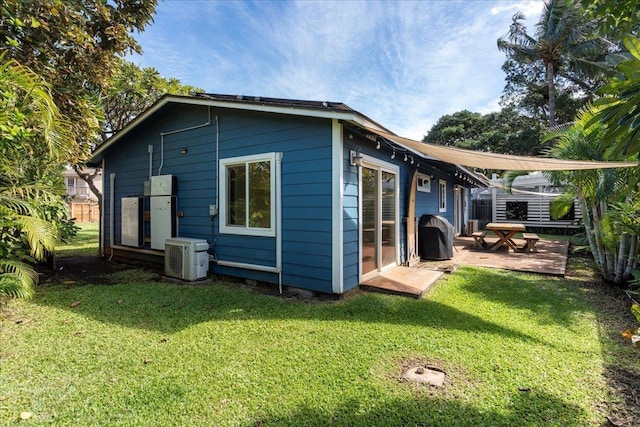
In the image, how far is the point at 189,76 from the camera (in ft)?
45.9

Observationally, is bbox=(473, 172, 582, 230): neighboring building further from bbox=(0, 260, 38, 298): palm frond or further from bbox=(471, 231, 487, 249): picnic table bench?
bbox=(0, 260, 38, 298): palm frond

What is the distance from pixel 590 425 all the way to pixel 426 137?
30.3 metres

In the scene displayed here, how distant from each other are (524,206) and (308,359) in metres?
18.3

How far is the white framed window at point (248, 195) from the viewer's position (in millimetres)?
5316

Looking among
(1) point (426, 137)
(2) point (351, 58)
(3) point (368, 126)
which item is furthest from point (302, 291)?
(1) point (426, 137)

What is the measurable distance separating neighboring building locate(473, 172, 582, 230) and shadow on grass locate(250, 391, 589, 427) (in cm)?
1537

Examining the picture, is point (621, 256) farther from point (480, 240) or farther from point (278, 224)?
point (278, 224)

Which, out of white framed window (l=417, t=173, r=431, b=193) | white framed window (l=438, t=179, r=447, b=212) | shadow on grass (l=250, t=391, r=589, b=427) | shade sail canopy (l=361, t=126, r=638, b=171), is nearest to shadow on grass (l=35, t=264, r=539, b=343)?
shadow on grass (l=250, t=391, r=589, b=427)

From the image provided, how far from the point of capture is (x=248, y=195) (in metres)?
5.60

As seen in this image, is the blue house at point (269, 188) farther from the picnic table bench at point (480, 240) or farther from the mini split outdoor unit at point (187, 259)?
the picnic table bench at point (480, 240)

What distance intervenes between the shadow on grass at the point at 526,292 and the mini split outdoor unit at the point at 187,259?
15.6ft

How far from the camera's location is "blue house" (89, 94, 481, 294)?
4.74 meters

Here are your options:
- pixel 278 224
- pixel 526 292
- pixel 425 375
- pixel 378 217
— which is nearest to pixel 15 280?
pixel 278 224

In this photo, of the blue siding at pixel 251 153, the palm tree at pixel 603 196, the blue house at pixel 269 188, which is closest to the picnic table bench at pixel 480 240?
the blue house at pixel 269 188
